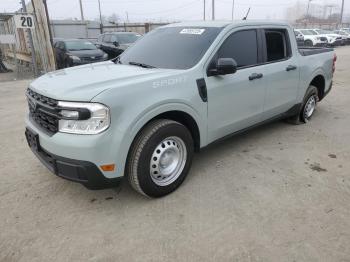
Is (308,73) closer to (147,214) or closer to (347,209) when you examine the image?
(347,209)

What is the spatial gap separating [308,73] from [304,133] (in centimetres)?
100

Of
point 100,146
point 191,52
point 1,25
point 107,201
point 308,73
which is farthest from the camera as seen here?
point 1,25

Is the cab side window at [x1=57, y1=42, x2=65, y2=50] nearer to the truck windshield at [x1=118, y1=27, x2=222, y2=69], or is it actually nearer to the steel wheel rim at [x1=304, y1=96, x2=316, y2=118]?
the truck windshield at [x1=118, y1=27, x2=222, y2=69]

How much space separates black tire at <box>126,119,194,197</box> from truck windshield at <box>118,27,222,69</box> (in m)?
0.76

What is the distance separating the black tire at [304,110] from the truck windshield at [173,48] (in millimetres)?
2568

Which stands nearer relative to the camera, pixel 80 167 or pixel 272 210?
pixel 80 167

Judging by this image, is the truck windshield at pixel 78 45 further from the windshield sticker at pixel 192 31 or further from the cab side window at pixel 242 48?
the cab side window at pixel 242 48

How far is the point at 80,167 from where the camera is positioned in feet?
8.90

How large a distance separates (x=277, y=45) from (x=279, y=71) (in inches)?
17.0

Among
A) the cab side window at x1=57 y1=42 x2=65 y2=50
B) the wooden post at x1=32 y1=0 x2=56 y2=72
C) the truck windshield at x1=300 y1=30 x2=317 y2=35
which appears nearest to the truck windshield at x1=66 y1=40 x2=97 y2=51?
the cab side window at x1=57 y1=42 x2=65 y2=50

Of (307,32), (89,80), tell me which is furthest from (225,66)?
(307,32)

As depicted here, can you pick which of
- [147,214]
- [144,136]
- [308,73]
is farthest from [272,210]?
[308,73]

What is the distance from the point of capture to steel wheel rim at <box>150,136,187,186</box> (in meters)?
3.23

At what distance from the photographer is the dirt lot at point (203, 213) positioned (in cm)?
261
